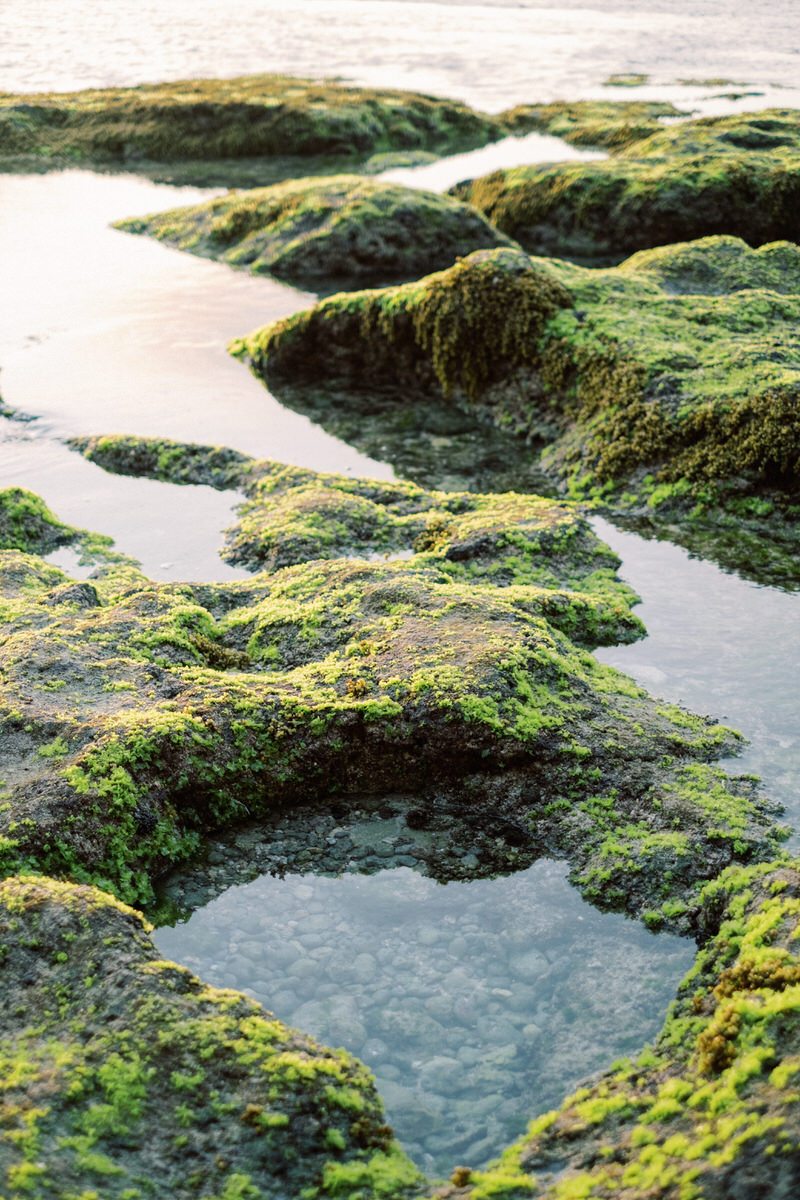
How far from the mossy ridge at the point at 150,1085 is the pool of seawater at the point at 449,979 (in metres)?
0.33

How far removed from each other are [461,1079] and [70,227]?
75.4 ft

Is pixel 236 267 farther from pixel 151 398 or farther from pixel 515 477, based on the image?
pixel 515 477

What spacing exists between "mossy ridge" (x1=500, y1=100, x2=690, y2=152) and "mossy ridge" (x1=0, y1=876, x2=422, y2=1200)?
30.7 m

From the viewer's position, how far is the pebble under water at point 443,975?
15.2 ft

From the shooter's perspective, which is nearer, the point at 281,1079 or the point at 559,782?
the point at 281,1079

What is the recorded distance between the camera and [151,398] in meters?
13.7

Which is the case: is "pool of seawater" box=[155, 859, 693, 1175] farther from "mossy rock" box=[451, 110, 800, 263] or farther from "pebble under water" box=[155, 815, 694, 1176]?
"mossy rock" box=[451, 110, 800, 263]

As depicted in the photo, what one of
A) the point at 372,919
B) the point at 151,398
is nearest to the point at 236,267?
the point at 151,398

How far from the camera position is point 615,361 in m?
A: 12.5

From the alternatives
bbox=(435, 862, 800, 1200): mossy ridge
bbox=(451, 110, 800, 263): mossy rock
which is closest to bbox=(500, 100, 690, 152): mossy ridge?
bbox=(451, 110, 800, 263): mossy rock

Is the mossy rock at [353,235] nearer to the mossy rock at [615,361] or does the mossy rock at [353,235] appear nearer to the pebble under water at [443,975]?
the mossy rock at [615,361]

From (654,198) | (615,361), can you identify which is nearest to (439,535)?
(615,361)

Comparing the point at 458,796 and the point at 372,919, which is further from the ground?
the point at 458,796

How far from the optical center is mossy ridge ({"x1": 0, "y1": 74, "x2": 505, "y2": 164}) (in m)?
33.2
